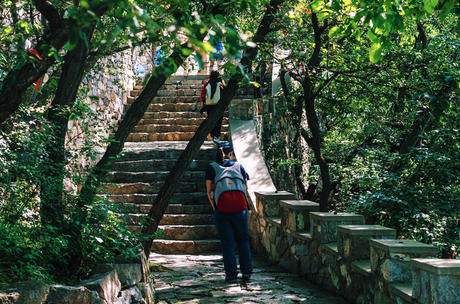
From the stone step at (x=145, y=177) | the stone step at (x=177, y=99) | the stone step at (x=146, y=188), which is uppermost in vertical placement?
the stone step at (x=177, y=99)

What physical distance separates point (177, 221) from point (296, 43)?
10.6 feet

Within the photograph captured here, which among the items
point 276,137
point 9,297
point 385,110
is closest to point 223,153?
point 9,297

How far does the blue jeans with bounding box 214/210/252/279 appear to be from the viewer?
18.2ft

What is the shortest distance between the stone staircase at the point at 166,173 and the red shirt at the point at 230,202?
0.69 meters

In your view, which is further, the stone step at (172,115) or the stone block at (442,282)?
the stone step at (172,115)

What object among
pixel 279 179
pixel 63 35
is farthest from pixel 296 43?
pixel 63 35

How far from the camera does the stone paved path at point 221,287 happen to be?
4.85 m

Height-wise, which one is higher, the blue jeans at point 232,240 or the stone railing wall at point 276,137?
the stone railing wall at point 276,137

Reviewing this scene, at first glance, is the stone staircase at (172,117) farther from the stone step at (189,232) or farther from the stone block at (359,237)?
the stone block at (359,237)

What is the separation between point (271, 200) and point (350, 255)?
251 centimetres

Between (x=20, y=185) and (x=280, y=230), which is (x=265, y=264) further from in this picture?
(x=20, y=185)

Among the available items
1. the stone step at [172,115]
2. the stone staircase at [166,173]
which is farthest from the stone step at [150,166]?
the stone step at [172,115]

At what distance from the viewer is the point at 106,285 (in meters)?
3.57

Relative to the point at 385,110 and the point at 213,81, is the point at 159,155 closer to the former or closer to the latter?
the point at 213,81
